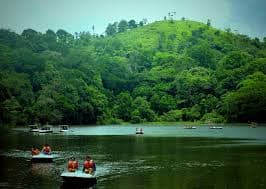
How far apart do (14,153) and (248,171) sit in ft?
126

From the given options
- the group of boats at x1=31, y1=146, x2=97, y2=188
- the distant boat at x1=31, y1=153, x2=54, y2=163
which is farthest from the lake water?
the distant boat at x1=31, y1=153, x2=54, y2=163

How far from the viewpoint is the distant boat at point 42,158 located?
69456 mm

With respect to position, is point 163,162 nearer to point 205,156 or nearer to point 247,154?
point 205,156

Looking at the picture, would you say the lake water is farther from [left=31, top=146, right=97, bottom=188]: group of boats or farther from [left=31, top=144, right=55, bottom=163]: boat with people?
[left=31, top=144, right=55, bottom=163]: boat with people

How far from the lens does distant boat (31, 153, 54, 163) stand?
228 ft

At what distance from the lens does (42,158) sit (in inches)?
2741

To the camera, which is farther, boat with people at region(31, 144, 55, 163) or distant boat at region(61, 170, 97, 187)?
boat with people at region(31, 144, 55, 163)

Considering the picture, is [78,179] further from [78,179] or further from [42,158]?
[42,158]

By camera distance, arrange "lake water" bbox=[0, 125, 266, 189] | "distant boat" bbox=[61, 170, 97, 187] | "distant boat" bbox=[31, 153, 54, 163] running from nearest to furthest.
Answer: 1. "distant boat" bbox=[61, 170, 97, 187]
2. "lake water" bbox=[0, 125, 266, 189]
3. "distant boat" bbox=[31, 153, 54, 163]

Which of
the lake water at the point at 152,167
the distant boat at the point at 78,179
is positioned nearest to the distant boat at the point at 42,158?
the lake water at the point at 152,167

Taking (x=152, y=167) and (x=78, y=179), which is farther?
(x=152, y=167)

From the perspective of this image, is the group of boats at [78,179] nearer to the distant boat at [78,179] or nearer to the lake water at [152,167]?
the distant boat at [78,179]

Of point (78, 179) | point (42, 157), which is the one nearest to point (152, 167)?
point (42, 157)

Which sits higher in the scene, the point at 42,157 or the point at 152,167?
the point at 42,157
